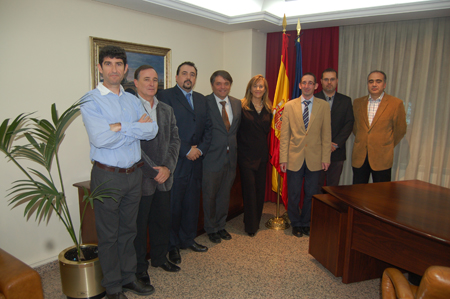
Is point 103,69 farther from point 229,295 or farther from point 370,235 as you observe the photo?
point 370,235

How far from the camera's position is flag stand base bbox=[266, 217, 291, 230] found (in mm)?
3781

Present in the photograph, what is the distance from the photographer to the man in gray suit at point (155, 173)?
2504 mm

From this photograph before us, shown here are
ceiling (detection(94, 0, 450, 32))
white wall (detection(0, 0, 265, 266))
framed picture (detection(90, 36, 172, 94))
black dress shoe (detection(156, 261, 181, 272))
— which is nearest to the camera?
white wall (detection(0, 0, 265, 266))

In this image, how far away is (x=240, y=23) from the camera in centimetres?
411

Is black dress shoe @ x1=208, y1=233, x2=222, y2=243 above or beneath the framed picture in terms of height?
beneath

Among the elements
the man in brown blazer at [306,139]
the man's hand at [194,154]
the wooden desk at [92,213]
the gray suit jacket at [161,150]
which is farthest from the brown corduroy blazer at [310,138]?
the gray suit jacket at [161,150]

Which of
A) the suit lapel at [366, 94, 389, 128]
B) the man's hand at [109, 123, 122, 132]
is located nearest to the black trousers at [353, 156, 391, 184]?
the suit lapel at [366, 94, 389, 128]

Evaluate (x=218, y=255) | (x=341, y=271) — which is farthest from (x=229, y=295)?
(x=341, y=271)

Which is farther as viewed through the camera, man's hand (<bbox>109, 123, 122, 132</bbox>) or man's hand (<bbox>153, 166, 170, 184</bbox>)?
man's hand (<bbox>153, 166, 170, 184</bbox>)

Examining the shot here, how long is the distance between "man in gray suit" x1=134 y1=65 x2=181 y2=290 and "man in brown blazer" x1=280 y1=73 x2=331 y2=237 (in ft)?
4.42

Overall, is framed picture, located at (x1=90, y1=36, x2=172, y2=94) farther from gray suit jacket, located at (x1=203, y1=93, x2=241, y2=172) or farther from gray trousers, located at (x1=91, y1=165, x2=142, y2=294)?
gray trousers, located at (x1=91, y1=165, x2=142, y2=294)

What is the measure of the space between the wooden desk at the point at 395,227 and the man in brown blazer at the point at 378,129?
637mm

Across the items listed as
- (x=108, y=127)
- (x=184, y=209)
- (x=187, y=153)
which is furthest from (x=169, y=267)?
(x=108, y=127)

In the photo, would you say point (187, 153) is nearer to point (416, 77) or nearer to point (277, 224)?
point (277, 224)
